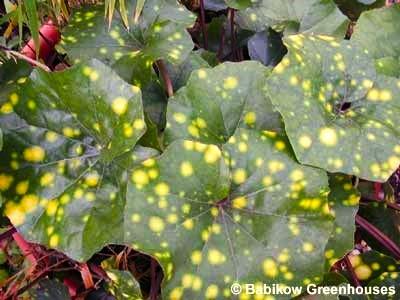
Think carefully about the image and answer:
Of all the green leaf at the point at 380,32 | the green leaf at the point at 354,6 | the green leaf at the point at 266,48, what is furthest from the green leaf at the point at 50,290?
the green leaf at the point at 354,6

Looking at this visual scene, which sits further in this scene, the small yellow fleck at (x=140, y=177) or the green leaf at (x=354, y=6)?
the green leaf at (x=354, y=6)

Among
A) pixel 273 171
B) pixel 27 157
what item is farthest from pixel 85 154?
pixel 273 171

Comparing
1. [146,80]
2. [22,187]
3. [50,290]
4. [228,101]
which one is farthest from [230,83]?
[50,290]

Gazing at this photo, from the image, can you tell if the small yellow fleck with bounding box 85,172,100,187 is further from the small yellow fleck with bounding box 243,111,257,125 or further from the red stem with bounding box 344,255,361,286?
the red stem with bounding box 344,255,361,286

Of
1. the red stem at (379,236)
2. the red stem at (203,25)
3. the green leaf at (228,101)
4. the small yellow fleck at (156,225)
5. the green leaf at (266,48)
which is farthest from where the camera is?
the red stem at (203,25)

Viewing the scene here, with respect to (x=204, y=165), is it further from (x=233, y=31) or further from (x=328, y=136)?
(x=233, y=31)

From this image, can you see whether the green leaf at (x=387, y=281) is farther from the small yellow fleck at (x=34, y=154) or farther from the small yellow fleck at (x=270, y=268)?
the small yellow fleck at (x=34, y=154)
